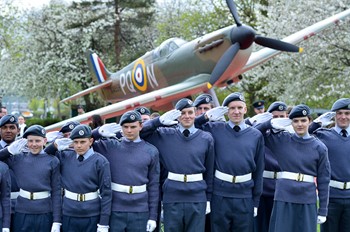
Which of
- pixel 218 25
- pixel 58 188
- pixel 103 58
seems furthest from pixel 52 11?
pixel 58 188

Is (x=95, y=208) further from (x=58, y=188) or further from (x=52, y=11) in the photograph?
(x=52, y=11)

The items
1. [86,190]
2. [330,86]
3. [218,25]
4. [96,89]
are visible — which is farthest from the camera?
[218,25]

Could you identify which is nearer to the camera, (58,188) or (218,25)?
(58,188)

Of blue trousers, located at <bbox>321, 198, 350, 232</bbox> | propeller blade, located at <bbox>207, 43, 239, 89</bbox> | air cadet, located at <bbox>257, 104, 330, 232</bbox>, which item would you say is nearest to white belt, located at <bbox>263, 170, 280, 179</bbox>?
air cadet, located at <bbox>257, 104, 330, 232</bbox>

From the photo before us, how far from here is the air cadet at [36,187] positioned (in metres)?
6.32

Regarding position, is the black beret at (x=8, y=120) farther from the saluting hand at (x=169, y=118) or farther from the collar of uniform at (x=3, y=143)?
the saluting hand at (x=169, y=118)

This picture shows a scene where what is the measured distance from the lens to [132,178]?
6.27 metres

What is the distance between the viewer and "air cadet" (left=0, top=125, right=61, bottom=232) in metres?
6.32

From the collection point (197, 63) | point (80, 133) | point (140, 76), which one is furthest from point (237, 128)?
point (140, 76)

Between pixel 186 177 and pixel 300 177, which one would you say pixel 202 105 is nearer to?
pixel 186 177

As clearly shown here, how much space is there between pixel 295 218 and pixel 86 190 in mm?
2306

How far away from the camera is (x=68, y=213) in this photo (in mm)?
6215

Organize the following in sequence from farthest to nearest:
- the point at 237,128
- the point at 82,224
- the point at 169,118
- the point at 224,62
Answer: the point at 224,62
the point at 237,128
the point at 169,118
the point at 82,224

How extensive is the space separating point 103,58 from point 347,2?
50.0 feet
